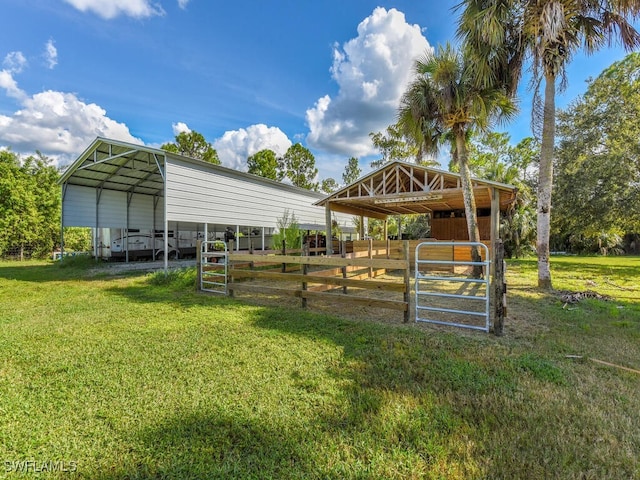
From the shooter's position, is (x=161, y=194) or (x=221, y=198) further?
(x=161, y=194)

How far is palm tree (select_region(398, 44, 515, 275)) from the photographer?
909 centimetres

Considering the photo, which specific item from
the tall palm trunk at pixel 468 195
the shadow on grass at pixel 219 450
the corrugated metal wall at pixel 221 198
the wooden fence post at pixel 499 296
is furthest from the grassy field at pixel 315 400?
the corrugated metal wall at pixel 221 198

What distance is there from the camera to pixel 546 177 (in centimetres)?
788

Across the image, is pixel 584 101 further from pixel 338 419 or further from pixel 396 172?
pixel 338 419

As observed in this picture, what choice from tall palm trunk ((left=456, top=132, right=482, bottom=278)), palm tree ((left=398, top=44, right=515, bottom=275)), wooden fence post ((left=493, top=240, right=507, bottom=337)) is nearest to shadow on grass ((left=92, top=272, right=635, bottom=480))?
wooden fence post ((left=493, top=240, right=507, bottom=337))

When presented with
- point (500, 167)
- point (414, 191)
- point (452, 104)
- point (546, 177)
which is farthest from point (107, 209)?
point (500, 167)

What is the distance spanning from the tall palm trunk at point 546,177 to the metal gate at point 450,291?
1.44m

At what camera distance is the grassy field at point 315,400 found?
1813 millimetres

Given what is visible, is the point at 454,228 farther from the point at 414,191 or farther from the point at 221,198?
the point at 221,198

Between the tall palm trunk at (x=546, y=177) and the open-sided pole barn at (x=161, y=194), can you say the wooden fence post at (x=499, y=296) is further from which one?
the open-sided pole barn at (x=161, y=194)

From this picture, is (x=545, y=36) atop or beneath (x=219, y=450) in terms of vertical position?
atop

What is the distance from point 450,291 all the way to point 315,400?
6.09 m

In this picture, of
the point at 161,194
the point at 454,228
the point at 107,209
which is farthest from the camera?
the point at 454,228

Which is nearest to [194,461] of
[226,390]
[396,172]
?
[226,390]
